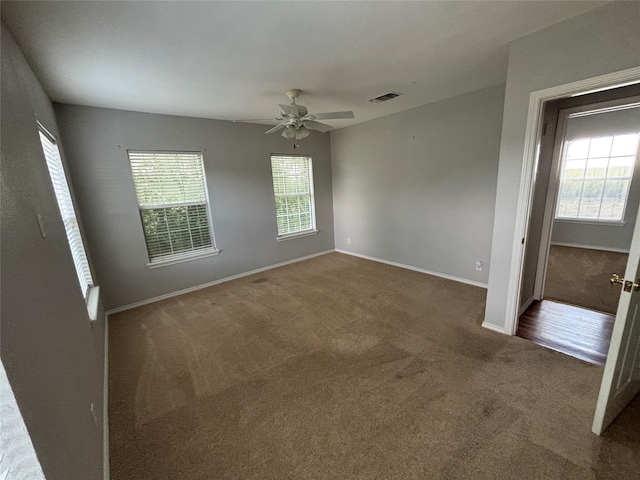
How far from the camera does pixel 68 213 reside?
2.45 m

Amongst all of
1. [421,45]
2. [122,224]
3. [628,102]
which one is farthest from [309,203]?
[628,102]

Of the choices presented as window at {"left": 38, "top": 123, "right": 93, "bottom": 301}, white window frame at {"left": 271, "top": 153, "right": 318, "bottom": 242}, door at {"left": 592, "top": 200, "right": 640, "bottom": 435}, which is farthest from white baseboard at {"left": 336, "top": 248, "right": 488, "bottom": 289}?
window at {"left": 38, "top": 123, "right": 93, "bottom": 301}

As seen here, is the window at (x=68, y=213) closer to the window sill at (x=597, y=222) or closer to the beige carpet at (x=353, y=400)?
the beige carpet at (x=353, y=400)

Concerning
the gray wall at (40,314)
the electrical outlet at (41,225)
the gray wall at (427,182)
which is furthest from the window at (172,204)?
the gray wall at (427,182)

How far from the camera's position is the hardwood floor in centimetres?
220

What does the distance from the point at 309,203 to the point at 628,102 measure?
14.0ft

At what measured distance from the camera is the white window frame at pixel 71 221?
7.25 feet

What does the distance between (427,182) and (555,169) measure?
147 cm

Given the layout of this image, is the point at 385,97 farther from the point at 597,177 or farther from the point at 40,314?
the point at 597,177

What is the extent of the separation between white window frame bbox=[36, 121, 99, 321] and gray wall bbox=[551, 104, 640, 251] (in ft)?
25.3

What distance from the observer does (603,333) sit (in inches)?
94.7

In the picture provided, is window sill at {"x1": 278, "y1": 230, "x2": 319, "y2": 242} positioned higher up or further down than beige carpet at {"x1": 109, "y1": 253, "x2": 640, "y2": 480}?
higher up

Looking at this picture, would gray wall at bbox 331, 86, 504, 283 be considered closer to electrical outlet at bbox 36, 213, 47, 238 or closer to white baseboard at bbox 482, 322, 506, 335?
white baseboard at bbox 482, 322, 506, 335

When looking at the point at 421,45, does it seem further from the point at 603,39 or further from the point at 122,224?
the point at 122,224
